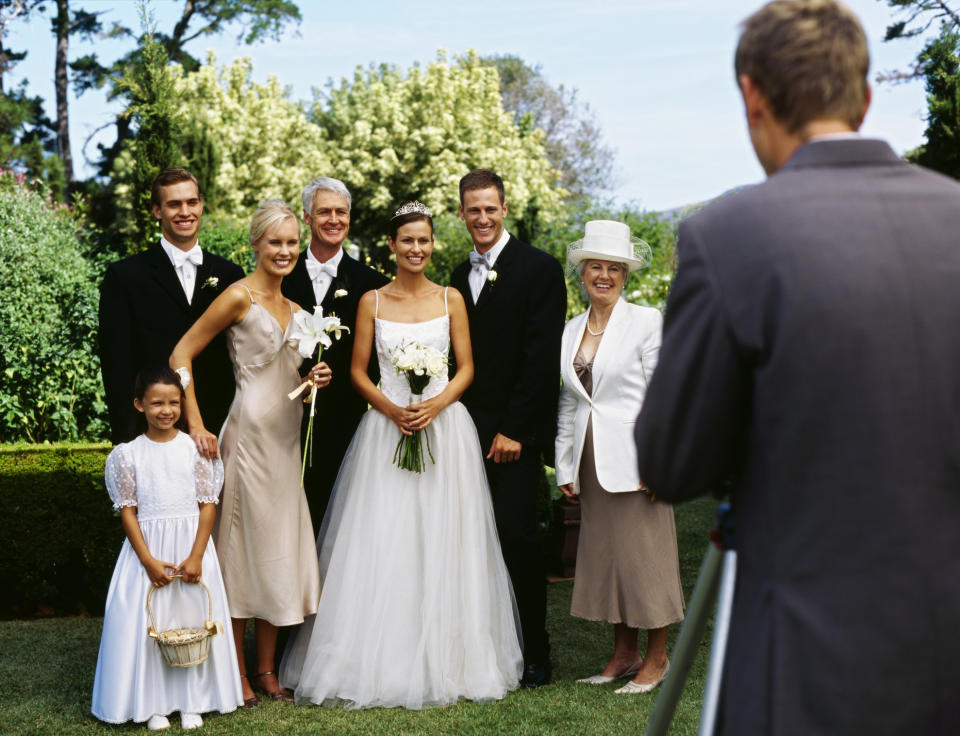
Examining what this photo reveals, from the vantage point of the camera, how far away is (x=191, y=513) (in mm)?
4980

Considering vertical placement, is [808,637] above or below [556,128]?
below

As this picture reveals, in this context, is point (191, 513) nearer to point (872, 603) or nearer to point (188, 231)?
point (188, 231)

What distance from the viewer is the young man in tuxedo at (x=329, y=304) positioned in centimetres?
578

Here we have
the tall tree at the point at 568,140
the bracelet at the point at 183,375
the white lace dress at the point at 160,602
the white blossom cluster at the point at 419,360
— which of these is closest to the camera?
the white lace dress at the point at 160,602

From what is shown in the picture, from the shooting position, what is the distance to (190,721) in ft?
15.5

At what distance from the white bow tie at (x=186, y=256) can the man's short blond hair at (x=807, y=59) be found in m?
4.13

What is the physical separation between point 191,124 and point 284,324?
19798 mm

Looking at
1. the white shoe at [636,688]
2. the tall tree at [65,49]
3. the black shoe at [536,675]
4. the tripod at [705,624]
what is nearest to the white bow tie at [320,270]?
the black shoe at [536,675]

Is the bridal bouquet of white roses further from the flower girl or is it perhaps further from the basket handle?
the basket handle

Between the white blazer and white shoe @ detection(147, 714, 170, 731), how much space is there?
2402 mm

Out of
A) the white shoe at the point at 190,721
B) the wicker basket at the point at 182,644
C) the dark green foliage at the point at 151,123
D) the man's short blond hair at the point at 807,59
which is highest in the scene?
the dark green foliage at the point at 151,123

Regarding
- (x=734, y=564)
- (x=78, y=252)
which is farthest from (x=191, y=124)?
(x=734, y=564)

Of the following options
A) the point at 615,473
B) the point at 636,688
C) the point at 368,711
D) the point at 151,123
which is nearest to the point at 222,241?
the point at 151,123

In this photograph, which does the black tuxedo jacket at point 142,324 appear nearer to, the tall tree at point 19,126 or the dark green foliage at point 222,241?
the dark green foliage at point 222,241
